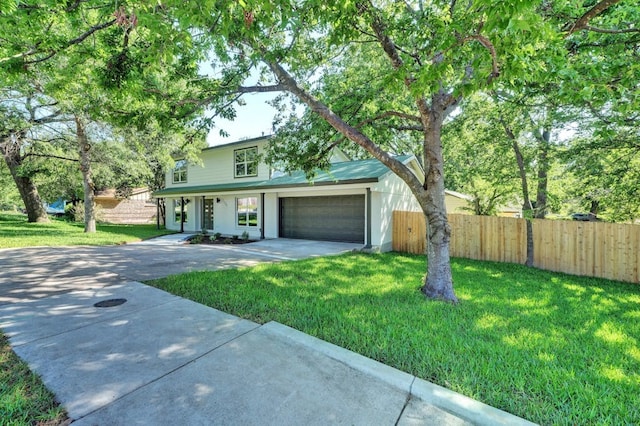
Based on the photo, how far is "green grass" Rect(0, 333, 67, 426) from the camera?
83.9 inches

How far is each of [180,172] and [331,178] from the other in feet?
42.5

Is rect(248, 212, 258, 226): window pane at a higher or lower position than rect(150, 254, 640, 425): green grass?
higher

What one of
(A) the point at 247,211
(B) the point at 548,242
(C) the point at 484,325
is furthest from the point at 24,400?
(A) the point at 247,211

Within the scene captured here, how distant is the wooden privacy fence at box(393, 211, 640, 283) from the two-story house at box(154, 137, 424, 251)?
3.74ft

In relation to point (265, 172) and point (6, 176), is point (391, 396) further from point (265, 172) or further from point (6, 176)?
point (6, 176)

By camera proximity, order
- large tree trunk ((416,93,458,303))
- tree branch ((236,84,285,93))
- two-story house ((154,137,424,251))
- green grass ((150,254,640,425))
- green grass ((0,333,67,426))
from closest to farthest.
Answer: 1. green grass ((0,333,67,426))
2. green grass ((150,254,640,425))
3. large tree trunk ((416,93,458,303))
4. tree branch ((236,84,285,93))
5. two-story house ((154,137,424,251))

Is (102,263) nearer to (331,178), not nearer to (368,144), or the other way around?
(368,144)

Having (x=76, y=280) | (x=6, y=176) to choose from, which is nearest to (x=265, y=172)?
(x=76, y=280)

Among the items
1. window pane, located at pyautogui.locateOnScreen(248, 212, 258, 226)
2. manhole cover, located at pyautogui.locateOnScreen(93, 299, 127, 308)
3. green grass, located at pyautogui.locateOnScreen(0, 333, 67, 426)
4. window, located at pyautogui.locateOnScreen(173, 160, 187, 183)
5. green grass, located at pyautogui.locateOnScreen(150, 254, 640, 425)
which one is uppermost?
window, located at pyautogui.locateOnScreen(173, 160, 187, 183)

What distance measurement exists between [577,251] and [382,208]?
19.3 ft

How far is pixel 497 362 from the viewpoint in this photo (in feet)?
9.86

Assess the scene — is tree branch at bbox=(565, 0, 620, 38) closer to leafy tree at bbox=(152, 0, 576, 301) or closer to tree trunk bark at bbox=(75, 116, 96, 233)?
leafy tree at bbox=(152, 0, 576, 301)

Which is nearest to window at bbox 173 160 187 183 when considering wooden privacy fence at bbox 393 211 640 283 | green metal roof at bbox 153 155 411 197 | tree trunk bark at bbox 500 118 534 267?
green metal roof at bbox 153 155 411 197

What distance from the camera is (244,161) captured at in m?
15.6
